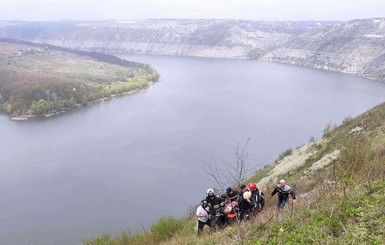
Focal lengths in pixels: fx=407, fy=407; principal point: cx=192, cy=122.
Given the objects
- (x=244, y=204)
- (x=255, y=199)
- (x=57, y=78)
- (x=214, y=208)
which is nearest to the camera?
(x=244, y=204)

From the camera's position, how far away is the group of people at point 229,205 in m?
6.34

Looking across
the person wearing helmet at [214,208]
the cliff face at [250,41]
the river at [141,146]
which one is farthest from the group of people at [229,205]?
the cliff face at [250,41]

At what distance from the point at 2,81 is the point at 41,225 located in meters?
49.8

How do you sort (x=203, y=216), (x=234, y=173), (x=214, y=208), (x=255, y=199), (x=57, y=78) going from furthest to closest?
(x=57, y=78), (x=234, y=173), (x=203, y=216), (x=214, y=208), (x=255, y=199)

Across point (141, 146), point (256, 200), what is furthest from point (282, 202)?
point (141, 146)

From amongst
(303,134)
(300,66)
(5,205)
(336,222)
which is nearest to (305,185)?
(336,222)

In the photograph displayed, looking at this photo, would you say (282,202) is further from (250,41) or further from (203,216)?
(250,41)

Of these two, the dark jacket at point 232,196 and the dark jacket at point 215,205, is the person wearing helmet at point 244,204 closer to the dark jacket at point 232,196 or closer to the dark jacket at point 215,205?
the dark jacket at point 232,196

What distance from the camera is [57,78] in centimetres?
6244

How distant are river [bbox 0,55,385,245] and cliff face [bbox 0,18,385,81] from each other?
2403cm

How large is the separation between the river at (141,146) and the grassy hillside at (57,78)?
2845 millimetres

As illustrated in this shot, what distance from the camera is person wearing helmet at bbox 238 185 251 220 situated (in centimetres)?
627

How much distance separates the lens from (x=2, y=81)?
63.5 m

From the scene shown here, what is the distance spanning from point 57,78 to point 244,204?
60.6 meters
